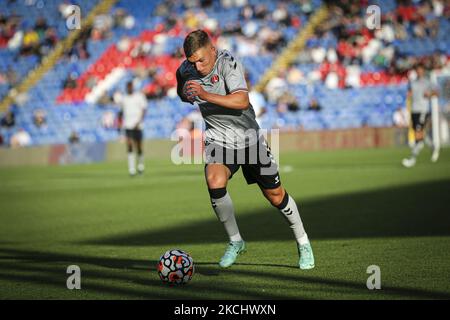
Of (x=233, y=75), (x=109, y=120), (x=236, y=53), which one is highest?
(x=236, y=53)

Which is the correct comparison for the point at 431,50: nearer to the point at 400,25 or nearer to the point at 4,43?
the point at 400,25

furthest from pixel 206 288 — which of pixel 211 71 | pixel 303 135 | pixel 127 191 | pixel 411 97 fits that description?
pixel 303 135

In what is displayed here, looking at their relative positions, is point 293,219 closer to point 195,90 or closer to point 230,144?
point 230,144

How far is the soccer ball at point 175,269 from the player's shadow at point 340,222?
129 inches

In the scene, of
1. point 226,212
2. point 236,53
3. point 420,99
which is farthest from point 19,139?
point 226,212

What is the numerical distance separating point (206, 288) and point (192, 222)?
5.88 m

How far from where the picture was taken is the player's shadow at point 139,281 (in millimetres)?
6863

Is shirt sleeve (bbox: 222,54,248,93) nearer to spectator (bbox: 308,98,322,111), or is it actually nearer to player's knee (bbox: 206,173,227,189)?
player's knee (bbox: 206,173,227,189)

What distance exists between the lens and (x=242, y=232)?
38.5ft

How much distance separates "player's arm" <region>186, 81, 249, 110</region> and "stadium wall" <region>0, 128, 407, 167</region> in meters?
26.2

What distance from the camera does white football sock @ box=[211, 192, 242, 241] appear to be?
27.6ft

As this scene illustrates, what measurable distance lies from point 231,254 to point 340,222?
13.3 feet

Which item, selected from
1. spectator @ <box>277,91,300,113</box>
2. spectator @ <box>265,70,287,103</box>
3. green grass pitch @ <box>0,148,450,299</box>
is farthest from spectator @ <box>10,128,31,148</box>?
green grass pitch @ <box>0,148,450,299</box>

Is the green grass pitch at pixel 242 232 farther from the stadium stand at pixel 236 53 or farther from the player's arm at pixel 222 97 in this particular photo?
the stadium stand at pixel 236 53
